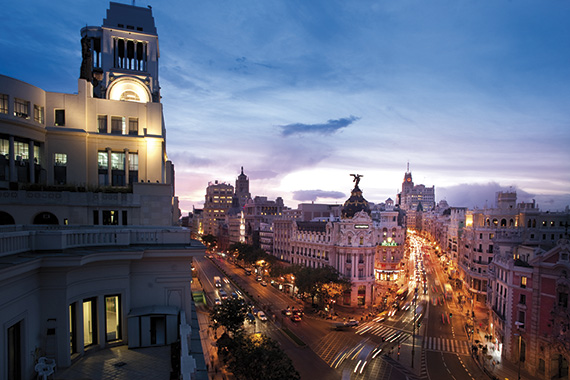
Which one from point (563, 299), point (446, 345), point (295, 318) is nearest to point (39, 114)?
point (295, 318)

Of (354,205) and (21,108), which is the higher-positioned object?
(21,108)

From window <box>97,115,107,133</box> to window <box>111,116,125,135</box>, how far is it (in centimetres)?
78

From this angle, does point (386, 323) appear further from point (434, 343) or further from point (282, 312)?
point (282, 312)

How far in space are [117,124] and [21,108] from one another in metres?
9.23

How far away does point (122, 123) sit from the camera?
135 feet

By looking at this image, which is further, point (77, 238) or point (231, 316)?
point (231, 316)

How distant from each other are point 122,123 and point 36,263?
34107 millimetres

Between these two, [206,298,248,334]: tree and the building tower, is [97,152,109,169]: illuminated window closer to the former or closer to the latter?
the building tower

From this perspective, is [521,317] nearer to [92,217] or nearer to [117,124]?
[92,217]

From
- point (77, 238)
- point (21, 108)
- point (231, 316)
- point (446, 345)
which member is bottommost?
point (446, 345)

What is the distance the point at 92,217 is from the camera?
112 ft

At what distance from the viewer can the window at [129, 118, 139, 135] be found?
4153cm

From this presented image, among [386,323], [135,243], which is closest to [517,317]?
[386,323]

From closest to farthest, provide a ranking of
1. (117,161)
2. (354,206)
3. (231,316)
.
→ (117,161)
(231,316)
(354,206)
